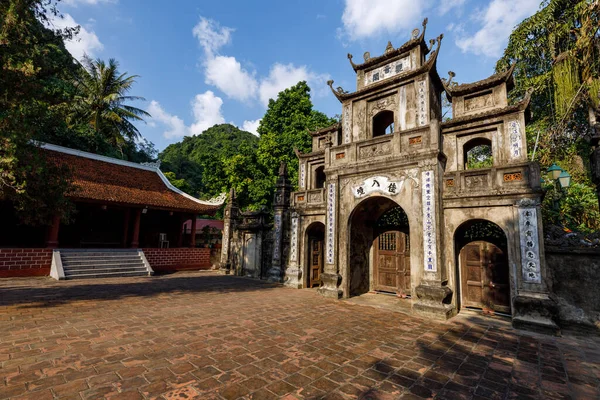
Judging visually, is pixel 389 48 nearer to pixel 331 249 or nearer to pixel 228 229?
pixel 331 249

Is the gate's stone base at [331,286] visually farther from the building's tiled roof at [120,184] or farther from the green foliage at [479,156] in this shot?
the green foliage at [479,156]

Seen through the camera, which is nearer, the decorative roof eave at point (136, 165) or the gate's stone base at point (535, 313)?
the gate's stone base at point (535, 313)

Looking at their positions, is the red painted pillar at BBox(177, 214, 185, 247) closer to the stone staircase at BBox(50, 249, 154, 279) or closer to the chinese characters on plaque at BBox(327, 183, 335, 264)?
the stone staircase at BBox(50, 249, 154, 279)

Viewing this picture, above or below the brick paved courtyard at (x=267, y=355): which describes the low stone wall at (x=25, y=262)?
above

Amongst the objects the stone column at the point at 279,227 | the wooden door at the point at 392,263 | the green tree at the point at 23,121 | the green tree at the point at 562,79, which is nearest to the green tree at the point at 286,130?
the stone column at the point at 279,227

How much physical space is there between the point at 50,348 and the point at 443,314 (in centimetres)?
839

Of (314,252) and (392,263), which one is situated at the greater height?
(314,252)

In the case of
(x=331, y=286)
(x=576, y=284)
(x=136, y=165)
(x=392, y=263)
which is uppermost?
(x=136, y=165)

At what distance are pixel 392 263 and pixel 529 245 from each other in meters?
4.50

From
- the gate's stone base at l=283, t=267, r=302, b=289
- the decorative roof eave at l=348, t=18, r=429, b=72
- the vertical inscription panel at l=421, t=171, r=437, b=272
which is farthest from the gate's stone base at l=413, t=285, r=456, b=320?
the decorative roof eave at l=348, t=18, r=429, b=72

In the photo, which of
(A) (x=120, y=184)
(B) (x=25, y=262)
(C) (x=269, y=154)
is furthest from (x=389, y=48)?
(B) (x=25, y=262)

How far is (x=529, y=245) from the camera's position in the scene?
714 centimetres

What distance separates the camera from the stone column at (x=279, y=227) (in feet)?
42.5

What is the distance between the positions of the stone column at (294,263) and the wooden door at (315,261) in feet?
1.88
